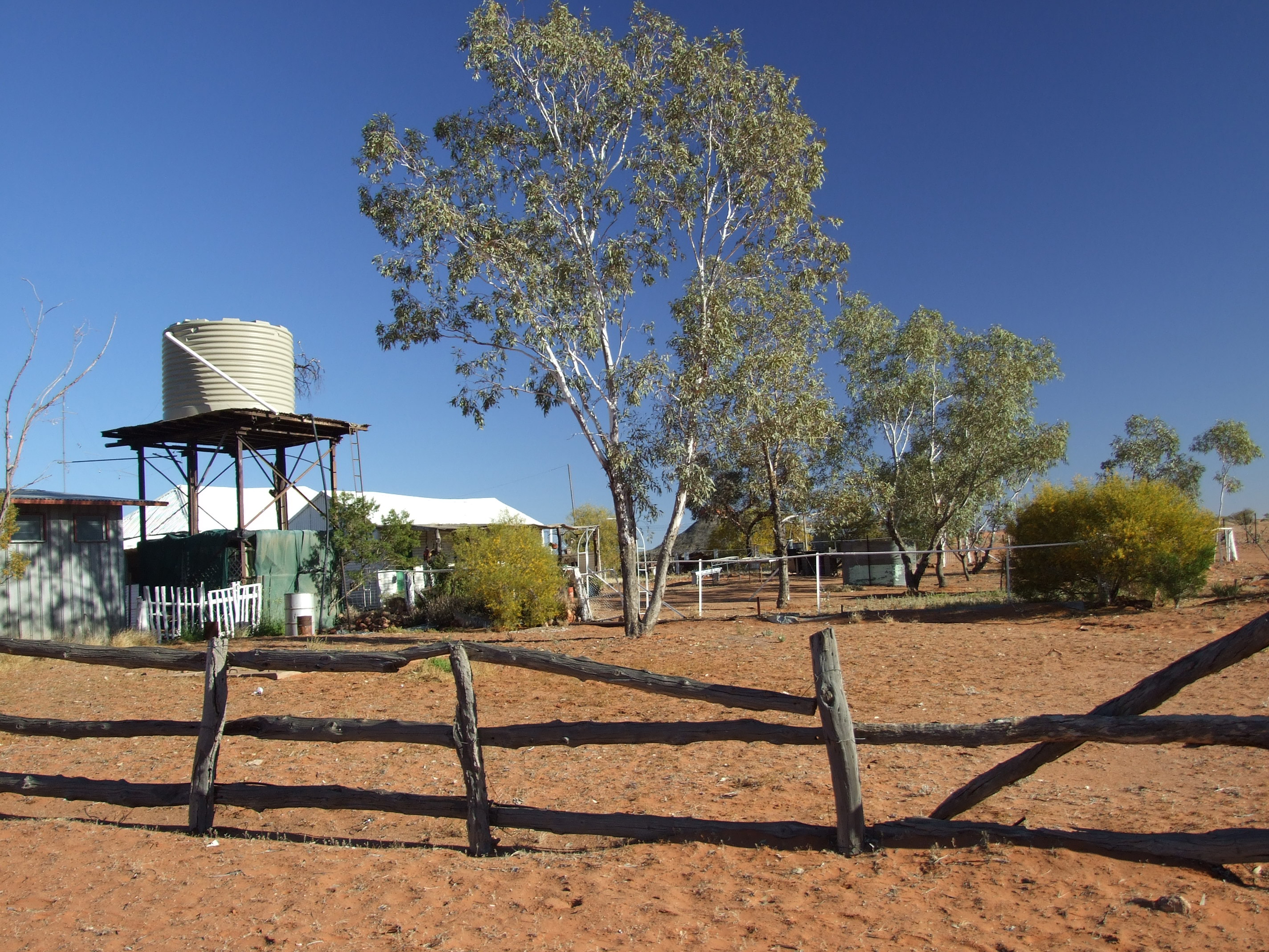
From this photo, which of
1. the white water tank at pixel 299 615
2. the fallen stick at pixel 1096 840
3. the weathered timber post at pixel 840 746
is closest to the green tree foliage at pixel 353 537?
the white water tank at pixel 299 615

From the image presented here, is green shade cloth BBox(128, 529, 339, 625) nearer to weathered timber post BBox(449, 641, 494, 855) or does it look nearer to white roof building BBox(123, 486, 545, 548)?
white roof building BBox(123, 486, 545, 548)

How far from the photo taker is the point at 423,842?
602 centimetres

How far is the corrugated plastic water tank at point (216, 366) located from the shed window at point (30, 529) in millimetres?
4570

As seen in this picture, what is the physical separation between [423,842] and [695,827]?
1.95 metres

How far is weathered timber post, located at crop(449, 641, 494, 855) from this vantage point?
5.39m

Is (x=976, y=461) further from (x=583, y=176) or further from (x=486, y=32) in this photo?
(x=486, y=32)

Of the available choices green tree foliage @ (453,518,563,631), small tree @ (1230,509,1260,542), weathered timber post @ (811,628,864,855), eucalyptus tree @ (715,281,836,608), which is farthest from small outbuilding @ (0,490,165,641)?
small tree @ (1230,509,1260,542)

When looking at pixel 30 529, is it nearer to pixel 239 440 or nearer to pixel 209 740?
pixel 239 440

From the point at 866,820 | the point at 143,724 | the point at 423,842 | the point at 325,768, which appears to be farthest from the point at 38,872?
the point at 866,820

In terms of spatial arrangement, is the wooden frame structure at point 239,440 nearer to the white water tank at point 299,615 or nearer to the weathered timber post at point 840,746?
the white water tank at point 299,615

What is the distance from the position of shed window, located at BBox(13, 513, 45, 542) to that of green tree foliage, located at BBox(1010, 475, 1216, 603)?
2117 cm

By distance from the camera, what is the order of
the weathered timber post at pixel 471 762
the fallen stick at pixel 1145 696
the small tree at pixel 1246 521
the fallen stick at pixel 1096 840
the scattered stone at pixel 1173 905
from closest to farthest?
1. the scattered stone at pixel 1173 905
2. the fallen stick at pixel 1145 696
3. the fallen stick at pixel 1096 840
4. the weathered timber post at pixel 471 762
5. the small tree at pixel 1246 521

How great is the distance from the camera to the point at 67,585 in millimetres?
18891

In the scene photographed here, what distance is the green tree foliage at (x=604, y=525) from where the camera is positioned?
57.4 m
